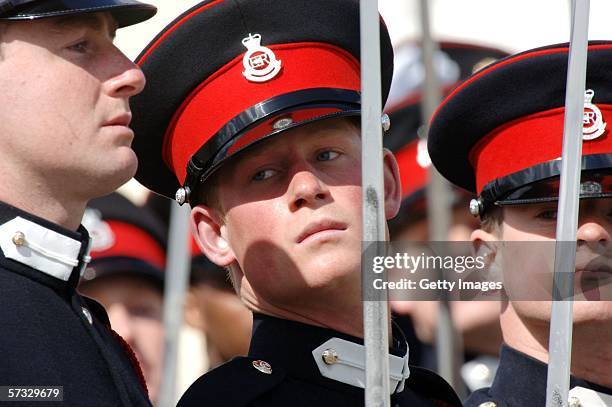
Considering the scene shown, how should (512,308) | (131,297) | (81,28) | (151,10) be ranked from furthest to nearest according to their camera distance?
(131,297) → (512,308) → (151,10) → (81,28)

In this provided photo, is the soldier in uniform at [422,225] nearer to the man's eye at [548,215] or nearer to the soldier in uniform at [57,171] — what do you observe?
the man's eye at [548,215]

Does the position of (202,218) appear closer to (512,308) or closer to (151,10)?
(151,10)

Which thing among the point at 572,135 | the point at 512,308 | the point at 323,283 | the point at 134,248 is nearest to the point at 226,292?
the point at 134,248

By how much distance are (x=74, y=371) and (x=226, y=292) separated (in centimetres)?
318

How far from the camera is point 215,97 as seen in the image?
3.35 meters

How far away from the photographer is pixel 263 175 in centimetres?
322

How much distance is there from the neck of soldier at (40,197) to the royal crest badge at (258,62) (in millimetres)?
597

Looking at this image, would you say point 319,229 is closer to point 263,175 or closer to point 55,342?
point 263,175

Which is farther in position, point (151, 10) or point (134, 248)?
point (134, 248)

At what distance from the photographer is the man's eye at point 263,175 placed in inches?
127

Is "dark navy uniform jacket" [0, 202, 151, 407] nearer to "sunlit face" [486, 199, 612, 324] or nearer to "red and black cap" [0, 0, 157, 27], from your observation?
"red and black cap" [0, 0, 157, 27]

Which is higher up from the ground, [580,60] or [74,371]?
[580,60]

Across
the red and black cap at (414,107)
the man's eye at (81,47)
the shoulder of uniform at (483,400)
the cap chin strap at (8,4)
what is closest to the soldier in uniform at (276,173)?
the shoulder of uniform at (483,400)

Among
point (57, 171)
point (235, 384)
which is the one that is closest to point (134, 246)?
point (235, 384)
